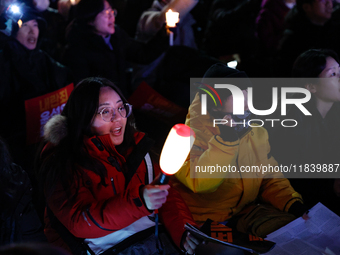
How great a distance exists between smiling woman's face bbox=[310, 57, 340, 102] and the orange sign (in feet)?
8.22

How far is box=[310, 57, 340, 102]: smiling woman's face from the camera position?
2.88 meters

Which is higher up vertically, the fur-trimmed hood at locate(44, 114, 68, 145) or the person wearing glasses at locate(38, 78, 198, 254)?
the fur-trimmed hood at locate(44, 114, 68, 145)

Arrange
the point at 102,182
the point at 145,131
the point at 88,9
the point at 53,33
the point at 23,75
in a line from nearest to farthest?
the point at 102,182 → the point at 145,131 → the point at 23,75 → the point at 88,9 → the point at 53,33

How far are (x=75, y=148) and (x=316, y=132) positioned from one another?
2144 millimetres

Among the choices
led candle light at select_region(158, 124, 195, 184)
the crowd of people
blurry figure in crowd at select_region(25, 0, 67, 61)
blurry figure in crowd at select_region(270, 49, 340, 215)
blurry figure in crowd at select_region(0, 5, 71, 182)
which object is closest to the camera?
led candle light at select_region(158, 124, 195, 184)

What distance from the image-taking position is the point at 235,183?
7.78ft


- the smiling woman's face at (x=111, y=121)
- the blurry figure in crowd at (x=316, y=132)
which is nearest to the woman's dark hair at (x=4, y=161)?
the smiling woman's face at (x=111, y=121)

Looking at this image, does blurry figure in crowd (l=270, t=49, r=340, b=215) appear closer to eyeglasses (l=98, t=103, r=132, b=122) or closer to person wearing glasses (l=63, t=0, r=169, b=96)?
eyeglasses (l=98, t=103, r=132, b=122)

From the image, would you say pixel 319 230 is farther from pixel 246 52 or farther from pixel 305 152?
pixel 246 52

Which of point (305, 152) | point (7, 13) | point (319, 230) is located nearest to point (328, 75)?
point (305, 152)

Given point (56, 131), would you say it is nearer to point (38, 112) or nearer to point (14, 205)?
point (14, 205)

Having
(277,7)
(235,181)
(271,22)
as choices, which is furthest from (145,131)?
(277,7)

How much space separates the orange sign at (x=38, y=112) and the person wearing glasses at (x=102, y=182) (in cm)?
91

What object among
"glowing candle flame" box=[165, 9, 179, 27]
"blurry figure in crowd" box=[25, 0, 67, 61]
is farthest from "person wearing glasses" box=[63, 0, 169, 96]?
"blurry figure in crowd" box=[25, 0, 67, 61]
